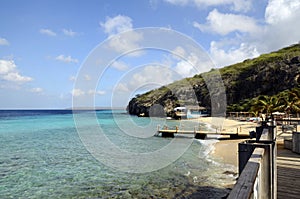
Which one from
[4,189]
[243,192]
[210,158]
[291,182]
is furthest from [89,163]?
Answer: [243,192]

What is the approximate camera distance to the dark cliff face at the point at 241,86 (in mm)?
63312

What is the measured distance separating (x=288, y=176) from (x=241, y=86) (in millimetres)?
71429

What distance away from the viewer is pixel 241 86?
241ft

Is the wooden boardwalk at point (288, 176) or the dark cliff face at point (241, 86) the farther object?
the dark cliff face at point (241, 86)

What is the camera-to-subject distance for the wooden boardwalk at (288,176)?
500cm

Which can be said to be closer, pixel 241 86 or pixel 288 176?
pixel 288 176

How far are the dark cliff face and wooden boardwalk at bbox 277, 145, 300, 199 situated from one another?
4611 cm

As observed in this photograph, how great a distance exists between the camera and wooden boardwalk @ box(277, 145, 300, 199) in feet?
16.4

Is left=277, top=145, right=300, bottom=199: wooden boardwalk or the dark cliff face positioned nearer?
left=277, top=145, right=300, bottom=199: wooden boardwalk

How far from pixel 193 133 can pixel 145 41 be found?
1399cm

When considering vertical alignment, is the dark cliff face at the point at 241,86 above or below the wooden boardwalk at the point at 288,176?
above

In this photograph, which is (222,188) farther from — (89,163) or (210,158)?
(89,163)

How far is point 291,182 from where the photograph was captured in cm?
561

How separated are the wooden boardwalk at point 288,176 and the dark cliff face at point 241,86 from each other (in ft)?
151
